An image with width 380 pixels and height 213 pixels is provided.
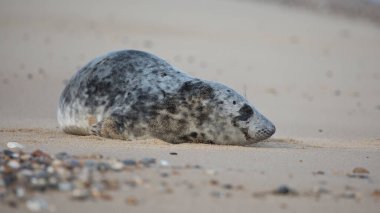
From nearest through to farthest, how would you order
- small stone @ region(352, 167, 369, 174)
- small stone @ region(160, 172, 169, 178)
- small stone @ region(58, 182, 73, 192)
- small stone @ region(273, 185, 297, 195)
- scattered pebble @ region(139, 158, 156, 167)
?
small stone @ region(58, 182, 73, 192)
small stone @ region(273, 185, 297, 195)
small stone @ region(160, 172, 169, 178)
scattered pebble @ region(139, 158, 156, 167)
small stone @ region(352, 167, 369, 174)

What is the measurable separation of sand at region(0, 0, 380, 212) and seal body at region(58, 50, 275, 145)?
0.23 meters

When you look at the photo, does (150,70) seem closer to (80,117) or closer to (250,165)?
(80,117)

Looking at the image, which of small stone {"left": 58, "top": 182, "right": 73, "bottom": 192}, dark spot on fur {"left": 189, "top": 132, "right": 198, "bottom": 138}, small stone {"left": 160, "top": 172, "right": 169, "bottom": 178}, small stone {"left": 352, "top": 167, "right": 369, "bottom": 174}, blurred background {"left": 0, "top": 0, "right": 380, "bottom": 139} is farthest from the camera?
blurred background {"left": 0, "top": 0, "right": 380, "bottom": 139}

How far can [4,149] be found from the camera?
5.65m

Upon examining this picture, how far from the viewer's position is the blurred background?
10.4 meters

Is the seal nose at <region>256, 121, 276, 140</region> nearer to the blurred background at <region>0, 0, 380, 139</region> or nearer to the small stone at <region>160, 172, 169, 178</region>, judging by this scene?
the blurred background at <region>0, 0, 380, 139</region>

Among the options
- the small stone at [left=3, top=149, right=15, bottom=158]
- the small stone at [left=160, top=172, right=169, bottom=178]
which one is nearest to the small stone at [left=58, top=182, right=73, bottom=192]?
the small stone at [left=160, top=172, right=169, bottom=178]

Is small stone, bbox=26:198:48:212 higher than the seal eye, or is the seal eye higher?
the seal eye

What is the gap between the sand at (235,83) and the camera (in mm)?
4742

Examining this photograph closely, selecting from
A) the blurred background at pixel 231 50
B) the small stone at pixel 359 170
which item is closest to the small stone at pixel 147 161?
the small stone at pixel 359 170

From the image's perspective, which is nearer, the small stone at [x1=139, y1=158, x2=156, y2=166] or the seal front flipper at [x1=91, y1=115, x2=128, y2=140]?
the small stone at [x1=139, y1=158, x2=156, y2=166]

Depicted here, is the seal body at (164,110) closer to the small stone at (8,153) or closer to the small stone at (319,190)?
the small stone at (8,153)

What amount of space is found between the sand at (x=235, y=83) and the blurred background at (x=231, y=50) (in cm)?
3

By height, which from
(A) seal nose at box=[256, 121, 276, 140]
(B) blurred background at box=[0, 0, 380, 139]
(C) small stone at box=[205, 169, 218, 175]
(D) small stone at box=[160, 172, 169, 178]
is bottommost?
(D) small stone at box=[160, 172, 169, 178]
